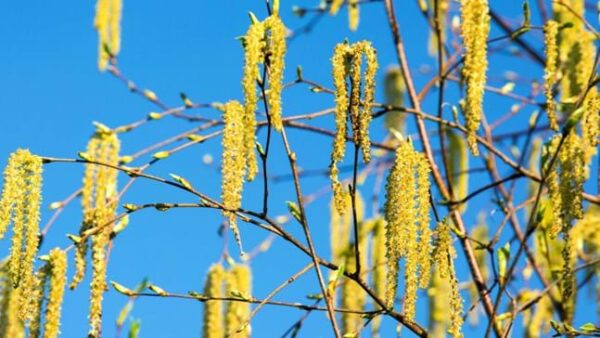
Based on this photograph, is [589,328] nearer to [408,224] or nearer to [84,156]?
[408,224]

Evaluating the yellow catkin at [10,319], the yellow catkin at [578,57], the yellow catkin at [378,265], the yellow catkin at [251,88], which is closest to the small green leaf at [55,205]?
the yellow catkin at [10,319]

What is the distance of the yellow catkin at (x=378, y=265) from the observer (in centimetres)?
313

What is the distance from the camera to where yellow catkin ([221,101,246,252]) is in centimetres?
187

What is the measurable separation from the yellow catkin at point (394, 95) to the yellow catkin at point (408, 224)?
1.96 meters

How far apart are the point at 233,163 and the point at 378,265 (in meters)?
1.37

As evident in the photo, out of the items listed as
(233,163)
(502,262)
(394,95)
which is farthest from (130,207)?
(394,95)

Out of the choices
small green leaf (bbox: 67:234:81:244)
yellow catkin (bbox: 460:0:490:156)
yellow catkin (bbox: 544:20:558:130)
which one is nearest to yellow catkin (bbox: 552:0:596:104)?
yellow catkin (bbox: 544:20:558:130)

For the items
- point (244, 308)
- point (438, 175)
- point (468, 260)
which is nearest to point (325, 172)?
point (438, 175)

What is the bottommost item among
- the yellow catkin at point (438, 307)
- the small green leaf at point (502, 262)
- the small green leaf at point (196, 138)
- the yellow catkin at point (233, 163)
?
the small green leaf at point (502, 262)

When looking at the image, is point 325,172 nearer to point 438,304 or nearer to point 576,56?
point 438,304

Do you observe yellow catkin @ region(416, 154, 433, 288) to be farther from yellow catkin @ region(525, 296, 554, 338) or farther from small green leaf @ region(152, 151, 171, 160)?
yellow catkin @ region(525, 296, 554, 338)

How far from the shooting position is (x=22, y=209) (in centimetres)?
200

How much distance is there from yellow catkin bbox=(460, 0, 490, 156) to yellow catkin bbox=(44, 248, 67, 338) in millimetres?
918

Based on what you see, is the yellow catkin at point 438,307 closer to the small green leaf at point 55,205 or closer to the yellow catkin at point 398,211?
the small green leaf at point 55,205
